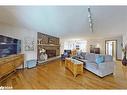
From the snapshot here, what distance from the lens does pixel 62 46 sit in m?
9.67

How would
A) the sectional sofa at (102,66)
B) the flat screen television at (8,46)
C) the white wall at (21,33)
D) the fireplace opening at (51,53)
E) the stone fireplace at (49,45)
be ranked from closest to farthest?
the flat screen television at (8,46)
the sectional sofa at (102,66)
the white wall at (21,33)
the stone fireplace at (49,45)
the fireplace opening at (51,53)

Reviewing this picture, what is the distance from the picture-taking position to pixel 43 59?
7809 millimetres

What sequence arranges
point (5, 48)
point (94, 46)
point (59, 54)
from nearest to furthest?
point (5, 48), point (94, 46), point (59, 54)

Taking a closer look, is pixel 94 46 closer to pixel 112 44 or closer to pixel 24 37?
pixel 112 44

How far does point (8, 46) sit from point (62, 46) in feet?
17.5

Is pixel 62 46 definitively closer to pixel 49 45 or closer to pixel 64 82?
pixel 49 45

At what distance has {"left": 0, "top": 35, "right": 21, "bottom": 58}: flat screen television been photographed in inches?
164

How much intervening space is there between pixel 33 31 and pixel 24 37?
77cm

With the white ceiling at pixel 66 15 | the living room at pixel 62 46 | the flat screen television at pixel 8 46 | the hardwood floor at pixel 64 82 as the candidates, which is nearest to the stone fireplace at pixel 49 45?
the living room at pixel 62 46

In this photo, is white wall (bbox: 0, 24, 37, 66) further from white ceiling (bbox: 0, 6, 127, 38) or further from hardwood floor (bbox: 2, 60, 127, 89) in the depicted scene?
hardwood floor (bbox: 2, 60, 127, 89)

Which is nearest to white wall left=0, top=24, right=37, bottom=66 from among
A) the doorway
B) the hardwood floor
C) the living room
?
the living room

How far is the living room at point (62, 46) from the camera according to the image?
3.75 metres

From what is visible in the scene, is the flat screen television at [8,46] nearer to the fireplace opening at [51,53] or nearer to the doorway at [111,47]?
the fireplace opening at [51,53]
